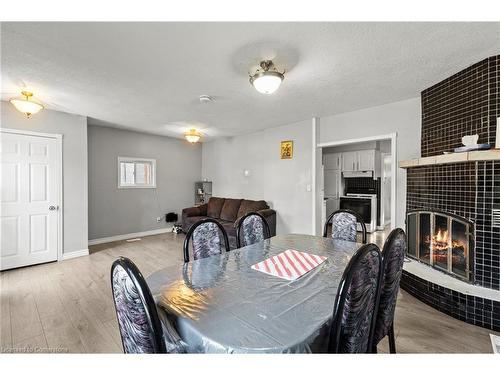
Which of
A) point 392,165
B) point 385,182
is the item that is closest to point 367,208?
point 385,182

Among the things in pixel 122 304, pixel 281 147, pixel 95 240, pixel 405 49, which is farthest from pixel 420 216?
pixel 95 240

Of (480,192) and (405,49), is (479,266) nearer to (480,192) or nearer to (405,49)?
(480,192)

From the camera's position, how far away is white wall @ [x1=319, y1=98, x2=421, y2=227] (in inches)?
123

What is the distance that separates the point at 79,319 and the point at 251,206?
130 inches

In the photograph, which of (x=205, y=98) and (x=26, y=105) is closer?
(x=26, y=105)

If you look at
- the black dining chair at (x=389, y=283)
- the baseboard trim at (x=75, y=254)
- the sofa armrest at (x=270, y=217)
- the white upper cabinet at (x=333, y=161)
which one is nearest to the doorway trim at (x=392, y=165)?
the sofa armrest at (x=270, y=217)

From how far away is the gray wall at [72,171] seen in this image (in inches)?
145

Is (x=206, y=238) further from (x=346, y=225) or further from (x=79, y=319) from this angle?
(x=346, y=225)

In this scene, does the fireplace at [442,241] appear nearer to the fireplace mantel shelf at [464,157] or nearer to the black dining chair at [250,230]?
the fireplace mantel shelf at [464,157]

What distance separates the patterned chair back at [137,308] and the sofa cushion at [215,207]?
15.1ft

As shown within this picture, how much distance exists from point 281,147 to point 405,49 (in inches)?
113

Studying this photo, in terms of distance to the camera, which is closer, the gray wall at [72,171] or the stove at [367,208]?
the gray wall at [72,171]

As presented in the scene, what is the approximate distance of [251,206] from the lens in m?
4.88

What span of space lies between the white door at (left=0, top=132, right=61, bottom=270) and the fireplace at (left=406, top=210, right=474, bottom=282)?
5.35 meters
